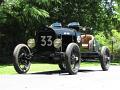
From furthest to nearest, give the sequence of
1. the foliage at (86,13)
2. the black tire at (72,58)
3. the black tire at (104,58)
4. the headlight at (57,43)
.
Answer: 1. the foliage at (86,13)
2. the black tire at (104,58)
3. the headlight at (57,43)
4. the black tire at (72,58)

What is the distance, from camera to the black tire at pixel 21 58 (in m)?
16.9

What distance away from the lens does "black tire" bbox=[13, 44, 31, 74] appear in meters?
16.9

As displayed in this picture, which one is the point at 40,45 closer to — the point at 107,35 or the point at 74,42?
the point at 74,42

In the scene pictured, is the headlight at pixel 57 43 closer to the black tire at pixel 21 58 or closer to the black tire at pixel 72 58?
the black tire at pixel 72 58

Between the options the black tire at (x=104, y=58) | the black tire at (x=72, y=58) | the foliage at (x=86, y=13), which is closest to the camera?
the black tire at (x=72, y=58)

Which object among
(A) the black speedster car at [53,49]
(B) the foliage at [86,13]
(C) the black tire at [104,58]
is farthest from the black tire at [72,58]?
(B) the foliage at [86,13]

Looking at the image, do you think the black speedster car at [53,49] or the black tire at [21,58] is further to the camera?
the black speedster car at [53,49]

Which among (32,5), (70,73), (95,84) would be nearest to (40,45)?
(70,73)

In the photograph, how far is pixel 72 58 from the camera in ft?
56.8

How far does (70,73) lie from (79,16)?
2271 centimetres

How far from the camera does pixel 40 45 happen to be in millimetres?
17906

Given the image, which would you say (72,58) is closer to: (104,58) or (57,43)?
(57,43)

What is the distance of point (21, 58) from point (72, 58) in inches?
71.4

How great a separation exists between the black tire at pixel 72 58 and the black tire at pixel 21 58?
153 cm
